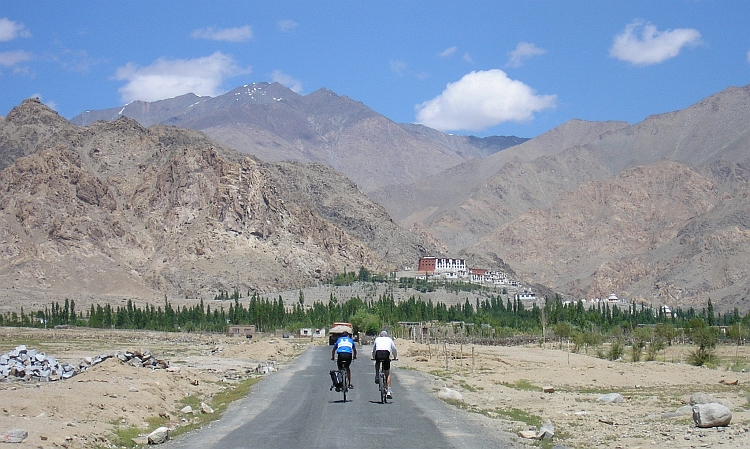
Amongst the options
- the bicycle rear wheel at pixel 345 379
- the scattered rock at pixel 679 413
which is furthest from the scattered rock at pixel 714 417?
the bicycle rear wheel at pixel 345 379

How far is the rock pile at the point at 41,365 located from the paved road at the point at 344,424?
1117 centimetres

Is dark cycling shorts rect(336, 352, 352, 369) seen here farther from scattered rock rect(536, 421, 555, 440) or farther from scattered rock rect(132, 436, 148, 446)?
scattered rock rect(536, 421, 555, 440)

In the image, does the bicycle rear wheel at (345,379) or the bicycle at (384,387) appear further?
the bicycle rear wheel at (345,379)

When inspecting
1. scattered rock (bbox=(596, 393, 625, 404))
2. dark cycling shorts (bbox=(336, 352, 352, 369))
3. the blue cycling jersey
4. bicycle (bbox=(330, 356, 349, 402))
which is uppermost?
the blue cycling jersey

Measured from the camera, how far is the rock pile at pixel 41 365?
4269 cm

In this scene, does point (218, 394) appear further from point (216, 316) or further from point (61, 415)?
point (216, 316)

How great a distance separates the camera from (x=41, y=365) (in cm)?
4378

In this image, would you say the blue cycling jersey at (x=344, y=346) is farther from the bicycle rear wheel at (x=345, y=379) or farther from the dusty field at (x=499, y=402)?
the dusty field at (x=499, y=402)

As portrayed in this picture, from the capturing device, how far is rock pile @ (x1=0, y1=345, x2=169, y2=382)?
1681 inches

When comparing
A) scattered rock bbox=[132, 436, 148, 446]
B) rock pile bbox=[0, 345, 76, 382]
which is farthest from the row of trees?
scattered rock bbox=[132, 436, 148, 446]

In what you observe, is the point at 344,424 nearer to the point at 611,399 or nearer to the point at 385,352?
the point at 385,352

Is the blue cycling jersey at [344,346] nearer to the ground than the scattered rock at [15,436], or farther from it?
farther from it

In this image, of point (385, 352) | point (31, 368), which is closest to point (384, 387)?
point (385, 352)

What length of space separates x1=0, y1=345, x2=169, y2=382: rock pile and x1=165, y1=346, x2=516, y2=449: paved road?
11.2 metres
